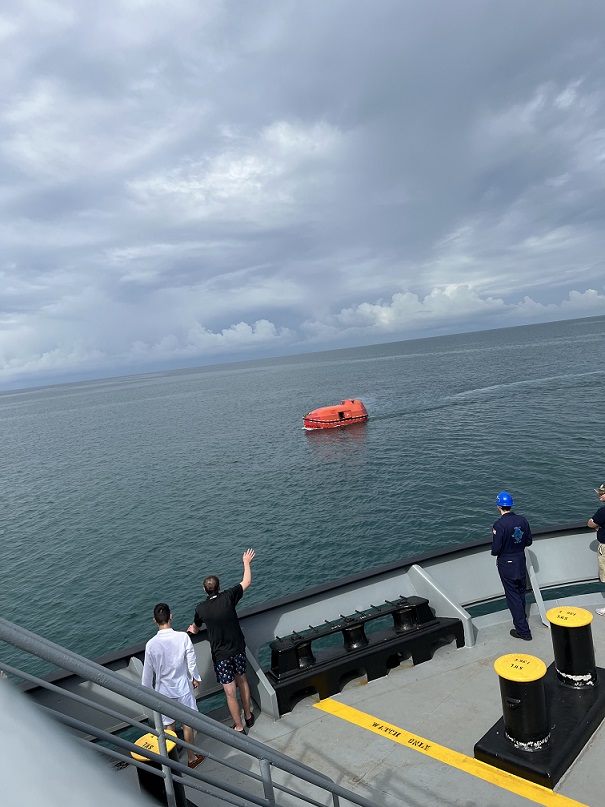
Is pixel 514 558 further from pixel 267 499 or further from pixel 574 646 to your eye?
pixel 267 499

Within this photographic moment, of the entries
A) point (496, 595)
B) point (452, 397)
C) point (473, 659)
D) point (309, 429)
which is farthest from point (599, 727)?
point (452, 397)

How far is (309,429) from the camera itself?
2409 inches

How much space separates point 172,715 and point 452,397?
75572 mm

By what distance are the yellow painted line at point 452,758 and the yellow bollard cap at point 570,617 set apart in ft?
5.11

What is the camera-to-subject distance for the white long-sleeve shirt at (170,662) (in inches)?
220

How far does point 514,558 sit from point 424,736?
8.66 ft

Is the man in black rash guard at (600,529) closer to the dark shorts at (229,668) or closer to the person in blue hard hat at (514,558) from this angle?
the person in blue hard hat at (514,558)

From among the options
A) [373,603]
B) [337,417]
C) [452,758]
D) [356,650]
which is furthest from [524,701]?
[337,417]

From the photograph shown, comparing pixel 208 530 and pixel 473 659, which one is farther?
pixel 208 530

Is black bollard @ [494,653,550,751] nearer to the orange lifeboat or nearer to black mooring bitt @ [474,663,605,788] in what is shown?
black mooring bitt @ [474,663,605,788]

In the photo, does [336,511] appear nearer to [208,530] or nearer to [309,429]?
[208,530]

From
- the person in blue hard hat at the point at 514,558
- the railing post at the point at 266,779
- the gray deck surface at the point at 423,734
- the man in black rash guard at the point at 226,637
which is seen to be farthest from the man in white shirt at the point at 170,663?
the person in blue hard hat at the point at 514,558

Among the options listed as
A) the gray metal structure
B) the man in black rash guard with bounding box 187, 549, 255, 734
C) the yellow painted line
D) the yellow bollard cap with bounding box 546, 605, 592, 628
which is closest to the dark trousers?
the gray metal structure

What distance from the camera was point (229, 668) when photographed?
239 inches
